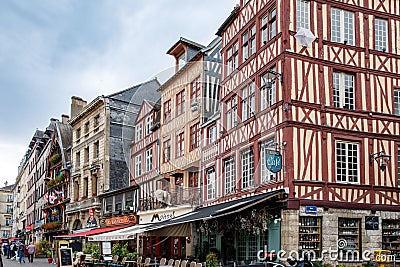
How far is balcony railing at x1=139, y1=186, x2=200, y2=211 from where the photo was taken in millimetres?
22531

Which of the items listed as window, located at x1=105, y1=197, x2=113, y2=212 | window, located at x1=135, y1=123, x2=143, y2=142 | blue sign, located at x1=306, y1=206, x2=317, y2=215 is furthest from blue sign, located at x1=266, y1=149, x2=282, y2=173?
window, located at x1=105, y1=197, x2=113, y2=212

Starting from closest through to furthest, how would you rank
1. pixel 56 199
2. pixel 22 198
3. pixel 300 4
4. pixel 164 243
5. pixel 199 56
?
pixel 300 4 < pixel 199 56 < pixel 164 243 < pixel 56 199 < pixel 22 198

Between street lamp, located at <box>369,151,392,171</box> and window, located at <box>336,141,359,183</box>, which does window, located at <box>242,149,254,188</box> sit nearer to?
window, located at <box>336,141,359,183</box>

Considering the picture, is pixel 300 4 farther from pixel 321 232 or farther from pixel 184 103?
pixel 321 232

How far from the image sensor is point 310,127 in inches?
642

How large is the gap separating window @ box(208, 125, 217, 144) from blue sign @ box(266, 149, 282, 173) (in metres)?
5.97

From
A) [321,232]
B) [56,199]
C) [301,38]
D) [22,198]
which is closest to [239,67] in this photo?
[301,38]

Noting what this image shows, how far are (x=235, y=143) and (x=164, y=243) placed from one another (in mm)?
8003

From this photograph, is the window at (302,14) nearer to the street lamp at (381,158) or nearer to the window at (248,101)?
the window at (248,101)

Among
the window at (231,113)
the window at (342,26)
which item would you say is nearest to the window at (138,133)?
the window at (231,113)

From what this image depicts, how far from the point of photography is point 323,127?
16.4m

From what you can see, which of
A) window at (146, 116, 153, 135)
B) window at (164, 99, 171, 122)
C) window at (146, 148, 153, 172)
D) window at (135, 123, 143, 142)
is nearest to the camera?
window at (164, 99, 171, 122)

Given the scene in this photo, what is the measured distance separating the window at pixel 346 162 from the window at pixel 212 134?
6.02 meters

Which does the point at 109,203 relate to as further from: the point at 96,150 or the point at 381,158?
the point at 381,158
